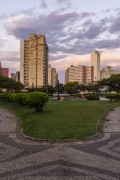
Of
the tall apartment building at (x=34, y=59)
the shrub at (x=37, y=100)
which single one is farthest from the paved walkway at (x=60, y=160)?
the tall apartment building at (x=34, y=59)

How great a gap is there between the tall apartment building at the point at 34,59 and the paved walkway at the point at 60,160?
15346 cm

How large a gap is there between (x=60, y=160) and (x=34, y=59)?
160102 millimetres

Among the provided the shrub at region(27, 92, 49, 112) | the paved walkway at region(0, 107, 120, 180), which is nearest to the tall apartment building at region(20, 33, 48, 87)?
the shrub at region(27, 92, 49, 112)

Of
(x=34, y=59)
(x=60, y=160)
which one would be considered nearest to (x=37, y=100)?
(x=60, y=160)

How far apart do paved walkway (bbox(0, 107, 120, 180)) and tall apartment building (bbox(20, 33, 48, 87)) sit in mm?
153462

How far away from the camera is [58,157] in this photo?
33.7 feet

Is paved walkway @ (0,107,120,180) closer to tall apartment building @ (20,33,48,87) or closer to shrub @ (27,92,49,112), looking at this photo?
shrub @ (27,92,49,112)

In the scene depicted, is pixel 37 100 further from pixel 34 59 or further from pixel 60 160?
pixel 34 59

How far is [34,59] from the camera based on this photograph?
550 feet

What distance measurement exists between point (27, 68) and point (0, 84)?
79.8m

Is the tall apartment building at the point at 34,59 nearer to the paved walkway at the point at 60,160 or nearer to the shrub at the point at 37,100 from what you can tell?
the shrub at the point at 37,100

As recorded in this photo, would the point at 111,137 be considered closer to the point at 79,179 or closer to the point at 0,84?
the point at 79,179

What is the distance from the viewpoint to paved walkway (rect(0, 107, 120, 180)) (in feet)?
27.5

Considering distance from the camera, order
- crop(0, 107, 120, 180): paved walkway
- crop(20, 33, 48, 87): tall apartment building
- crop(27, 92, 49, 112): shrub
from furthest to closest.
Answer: crop(20, 33, 48, 87): tall apartment building → crop(27, 92, 49, 112): shrub → crop(0, 107, 120, 180): paved walkway
